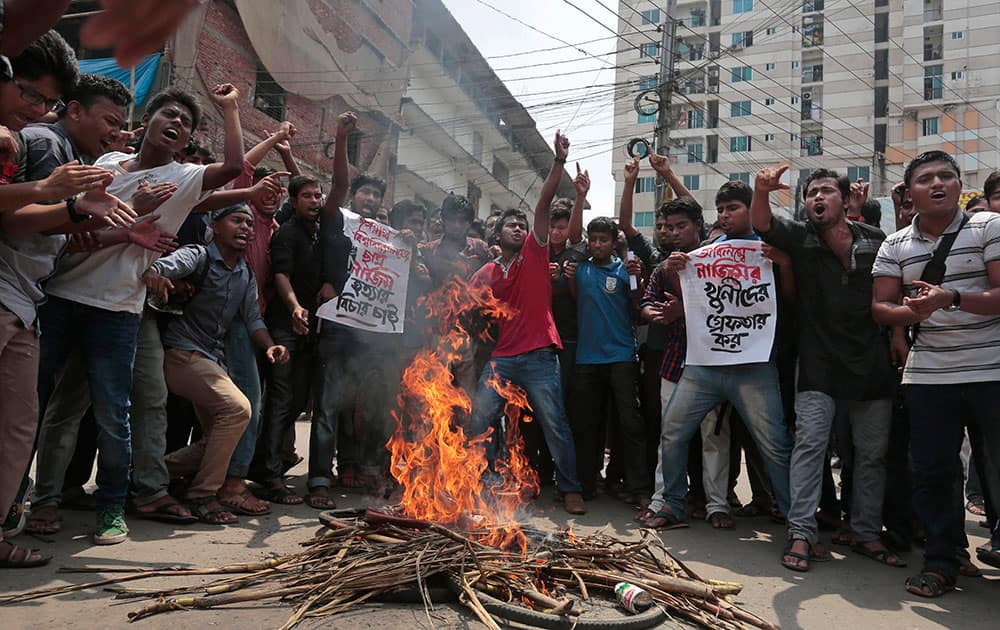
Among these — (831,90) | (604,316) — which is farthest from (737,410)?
(831,90)

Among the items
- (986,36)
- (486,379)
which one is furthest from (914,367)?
(986,36)

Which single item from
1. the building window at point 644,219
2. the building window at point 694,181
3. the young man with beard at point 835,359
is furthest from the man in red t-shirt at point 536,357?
the building window at point 694,181

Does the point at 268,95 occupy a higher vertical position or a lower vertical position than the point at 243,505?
higher

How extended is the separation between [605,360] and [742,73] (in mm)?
54814

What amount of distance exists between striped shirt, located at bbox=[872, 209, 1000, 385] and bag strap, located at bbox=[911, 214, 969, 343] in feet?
0.06

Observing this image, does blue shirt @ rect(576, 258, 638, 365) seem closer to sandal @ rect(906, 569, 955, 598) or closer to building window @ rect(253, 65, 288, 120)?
sandal @ rect(906, 569, 955, 598)

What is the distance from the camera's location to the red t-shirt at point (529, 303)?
5.43 m

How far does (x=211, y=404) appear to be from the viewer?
448 cm

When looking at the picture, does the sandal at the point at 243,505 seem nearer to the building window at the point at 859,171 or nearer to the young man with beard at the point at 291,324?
the young man with beard at the point at 291,324

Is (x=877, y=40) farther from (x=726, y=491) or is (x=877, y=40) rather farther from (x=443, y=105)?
(x=726, y=491)

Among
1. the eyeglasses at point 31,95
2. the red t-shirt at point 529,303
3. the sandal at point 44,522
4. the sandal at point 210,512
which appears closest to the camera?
the eyeglasses at point 31,95

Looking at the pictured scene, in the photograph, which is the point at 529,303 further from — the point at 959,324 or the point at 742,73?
the point at 742,73

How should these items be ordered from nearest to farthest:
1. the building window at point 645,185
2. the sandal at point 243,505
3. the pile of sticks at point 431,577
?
the pile of sticks at point 431,577 → the sandal at point 243,505 → the building window at point 645,185

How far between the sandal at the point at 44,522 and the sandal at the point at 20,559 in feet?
1.68
